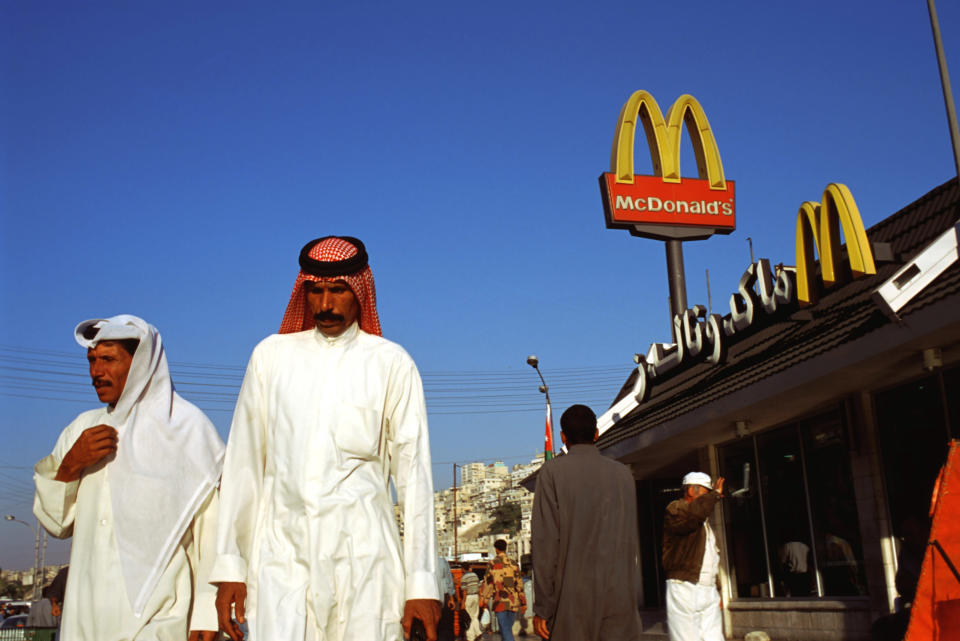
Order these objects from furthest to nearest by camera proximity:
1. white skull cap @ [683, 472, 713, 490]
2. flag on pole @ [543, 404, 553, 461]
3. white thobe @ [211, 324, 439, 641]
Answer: flag on pole @ [543, 404, 553, 461] < white skull cap @ [683, 472, 713, 490] < white thobe @ [211, 324, 439, 641]

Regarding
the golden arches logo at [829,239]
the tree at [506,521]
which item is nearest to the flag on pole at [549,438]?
the golden arches logo at [829,239]

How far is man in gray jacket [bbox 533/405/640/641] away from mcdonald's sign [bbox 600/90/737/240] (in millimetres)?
15766

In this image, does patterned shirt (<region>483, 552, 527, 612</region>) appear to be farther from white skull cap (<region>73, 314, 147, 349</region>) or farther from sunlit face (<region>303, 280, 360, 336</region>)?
sunlit face (<region>303, 280, 360, 336</region>)

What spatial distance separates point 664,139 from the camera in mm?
22266

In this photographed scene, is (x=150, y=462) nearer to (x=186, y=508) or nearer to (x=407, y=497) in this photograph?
(x=186, y=508)

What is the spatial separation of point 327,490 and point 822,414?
478 inches

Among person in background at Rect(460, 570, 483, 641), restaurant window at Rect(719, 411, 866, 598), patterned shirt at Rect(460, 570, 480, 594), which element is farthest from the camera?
patterned shirt at Rect(460, 570, 480, 594)

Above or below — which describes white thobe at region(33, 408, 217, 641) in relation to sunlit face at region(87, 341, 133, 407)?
below

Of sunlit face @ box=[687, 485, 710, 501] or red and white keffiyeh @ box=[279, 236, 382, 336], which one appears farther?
sunlit face @ box=[687, 485, 710, 501]

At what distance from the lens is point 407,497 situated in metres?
3.39

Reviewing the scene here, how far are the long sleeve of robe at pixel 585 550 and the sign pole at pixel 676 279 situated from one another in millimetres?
15887

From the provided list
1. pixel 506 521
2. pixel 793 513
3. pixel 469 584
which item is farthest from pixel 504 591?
pixel 506 521

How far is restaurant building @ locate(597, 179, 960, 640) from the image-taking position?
10828mm

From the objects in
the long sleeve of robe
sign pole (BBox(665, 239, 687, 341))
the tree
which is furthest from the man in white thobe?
the tree
